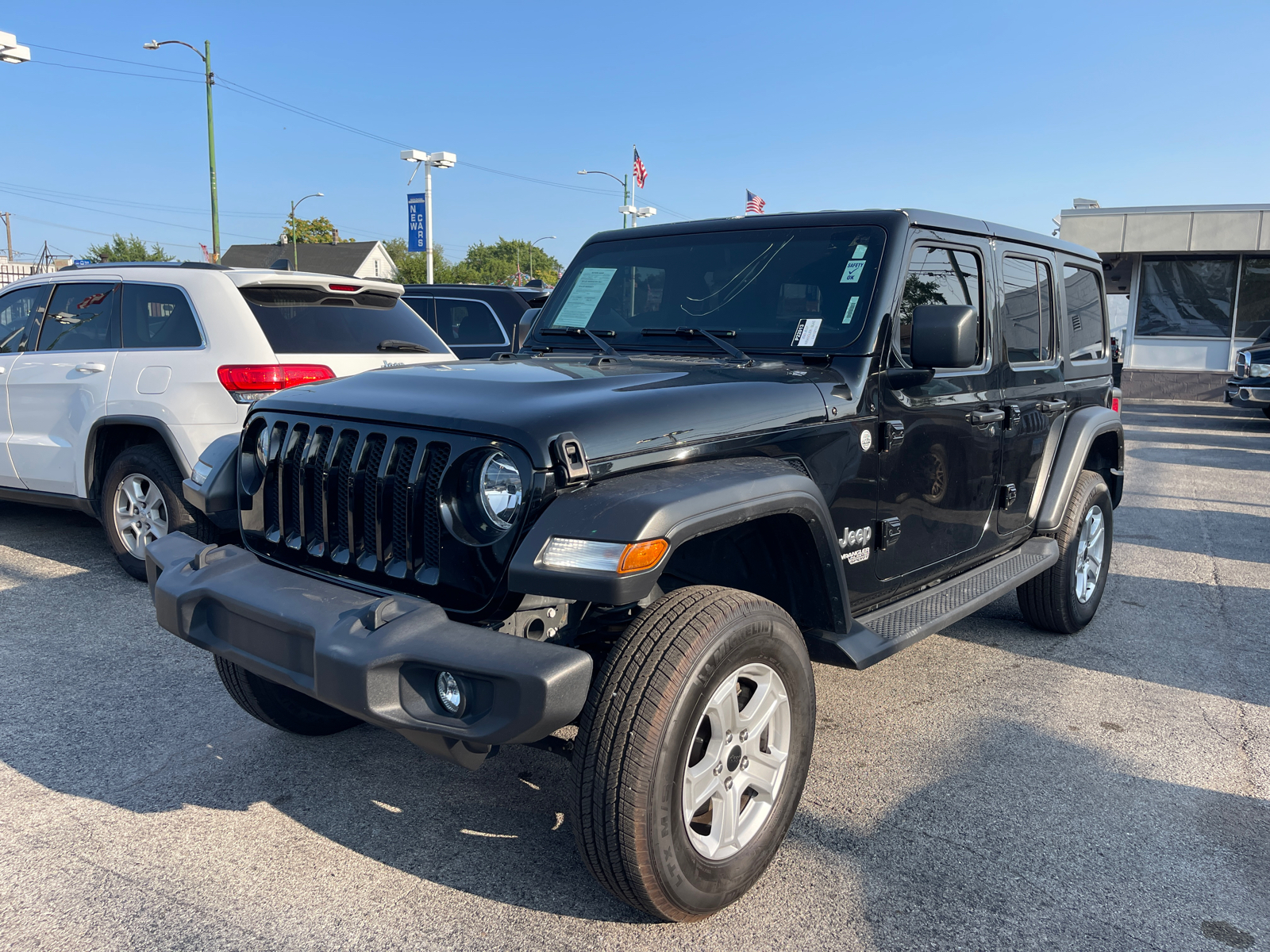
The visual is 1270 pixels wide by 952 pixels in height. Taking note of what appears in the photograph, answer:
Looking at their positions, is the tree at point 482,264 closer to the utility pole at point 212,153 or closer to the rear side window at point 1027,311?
the utility pole at point 212,153

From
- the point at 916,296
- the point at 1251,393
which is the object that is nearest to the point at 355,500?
the point at 916,296

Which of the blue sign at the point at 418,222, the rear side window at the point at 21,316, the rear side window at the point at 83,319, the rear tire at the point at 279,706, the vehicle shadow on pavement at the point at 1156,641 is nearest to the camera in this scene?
the rear tire at the point at 279,706

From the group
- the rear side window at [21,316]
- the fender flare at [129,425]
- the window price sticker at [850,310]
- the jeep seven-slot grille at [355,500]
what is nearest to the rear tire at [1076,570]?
the window price sticker at [850,310]

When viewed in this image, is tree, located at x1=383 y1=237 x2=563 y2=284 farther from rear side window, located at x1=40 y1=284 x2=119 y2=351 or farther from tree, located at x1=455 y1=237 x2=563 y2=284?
rear side window, located at x1=40 y1=284 x2=119 y2=351

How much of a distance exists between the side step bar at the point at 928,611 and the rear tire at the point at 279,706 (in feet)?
5.78

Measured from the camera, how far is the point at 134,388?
5379mm

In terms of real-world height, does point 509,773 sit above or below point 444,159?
below

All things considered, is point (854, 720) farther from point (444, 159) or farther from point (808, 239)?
point (444, 159)

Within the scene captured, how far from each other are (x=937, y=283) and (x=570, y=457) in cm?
202

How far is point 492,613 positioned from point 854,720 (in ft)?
6.60

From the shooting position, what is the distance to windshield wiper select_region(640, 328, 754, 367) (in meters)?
3.36

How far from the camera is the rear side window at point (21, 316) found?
20.1 feet

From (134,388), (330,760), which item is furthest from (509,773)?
(134,388)

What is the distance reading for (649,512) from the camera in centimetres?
224
